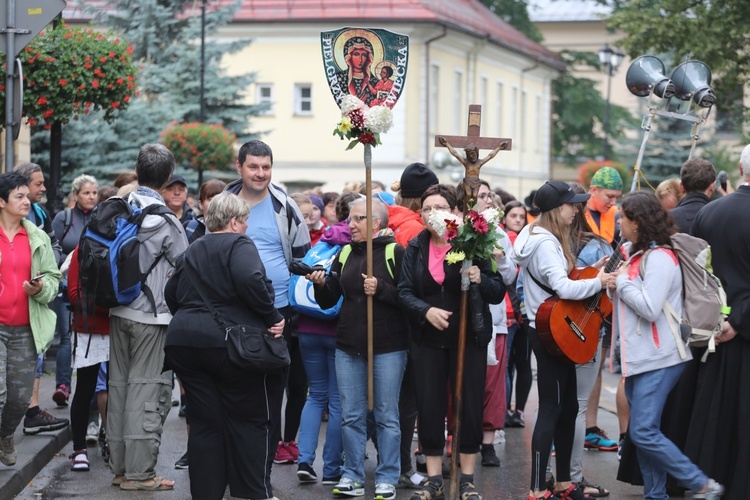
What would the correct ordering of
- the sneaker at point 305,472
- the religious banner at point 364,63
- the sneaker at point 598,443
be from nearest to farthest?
the sneaker at point 305,472 < the religious banner at point 364,63 < the sneaker at point 598,443

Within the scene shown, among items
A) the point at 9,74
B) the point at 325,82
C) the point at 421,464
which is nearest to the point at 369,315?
the point at 421,464

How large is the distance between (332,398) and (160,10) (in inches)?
925

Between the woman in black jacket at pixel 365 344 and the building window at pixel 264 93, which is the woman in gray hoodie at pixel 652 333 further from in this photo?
the building window at pixel 264 93

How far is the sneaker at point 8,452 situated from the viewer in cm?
898

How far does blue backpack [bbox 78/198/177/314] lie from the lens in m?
8.80

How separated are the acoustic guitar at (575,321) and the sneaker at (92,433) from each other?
166 inches

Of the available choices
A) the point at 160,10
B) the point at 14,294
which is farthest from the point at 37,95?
the point at 160,10

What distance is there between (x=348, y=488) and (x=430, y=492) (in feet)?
2.02

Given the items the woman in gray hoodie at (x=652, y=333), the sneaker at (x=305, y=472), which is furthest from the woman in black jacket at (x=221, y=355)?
the woman in gray hoodie at (x=652, y=333)

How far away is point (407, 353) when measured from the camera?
8.99 m

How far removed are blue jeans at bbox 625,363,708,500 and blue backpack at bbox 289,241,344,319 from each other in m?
2.26

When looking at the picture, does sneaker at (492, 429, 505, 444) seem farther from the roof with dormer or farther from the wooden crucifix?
the roof with dormer

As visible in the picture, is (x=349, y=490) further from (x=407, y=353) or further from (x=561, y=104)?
(x=561, y=104)

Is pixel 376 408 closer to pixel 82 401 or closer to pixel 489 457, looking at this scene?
pixel 489 457
